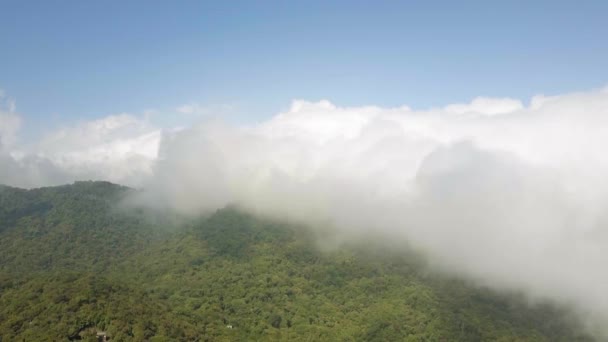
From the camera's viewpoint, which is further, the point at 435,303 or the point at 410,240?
the point at 410,240

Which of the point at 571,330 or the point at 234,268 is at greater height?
the point at 234,268

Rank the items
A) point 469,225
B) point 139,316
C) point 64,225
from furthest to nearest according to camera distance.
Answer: point 64,225 → point 469,225 → point 139,316

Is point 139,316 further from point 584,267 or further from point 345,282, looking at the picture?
point 584,267

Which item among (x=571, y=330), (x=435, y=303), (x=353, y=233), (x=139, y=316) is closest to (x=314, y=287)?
(x=435, y=303)

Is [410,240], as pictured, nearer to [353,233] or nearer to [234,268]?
[353,233]

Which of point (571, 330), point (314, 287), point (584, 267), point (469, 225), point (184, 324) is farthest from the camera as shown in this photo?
point (469, 225)

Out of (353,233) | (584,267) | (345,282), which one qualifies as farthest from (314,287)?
(584,267)

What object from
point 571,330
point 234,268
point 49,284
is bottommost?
point 571,330
